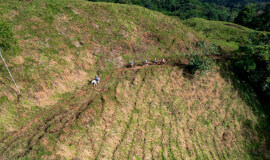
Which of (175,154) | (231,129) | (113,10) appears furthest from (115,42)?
(231,129)

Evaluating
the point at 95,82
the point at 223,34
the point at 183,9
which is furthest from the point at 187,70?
the point at 183,9

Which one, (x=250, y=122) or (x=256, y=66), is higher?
(x=256, y=66)

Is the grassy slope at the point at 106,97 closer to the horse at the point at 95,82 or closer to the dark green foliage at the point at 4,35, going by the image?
the horse at the point at 95,82

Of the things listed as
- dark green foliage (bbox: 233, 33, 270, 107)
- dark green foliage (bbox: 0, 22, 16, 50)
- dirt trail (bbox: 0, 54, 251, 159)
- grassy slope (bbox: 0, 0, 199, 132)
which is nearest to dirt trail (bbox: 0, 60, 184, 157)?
dirt trail (bbox: 0, 54, 251, 159)

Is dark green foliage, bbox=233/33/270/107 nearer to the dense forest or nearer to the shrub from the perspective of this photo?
the shrub

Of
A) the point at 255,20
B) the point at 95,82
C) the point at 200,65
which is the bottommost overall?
the point at 95,82

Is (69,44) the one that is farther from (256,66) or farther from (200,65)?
(256,66)

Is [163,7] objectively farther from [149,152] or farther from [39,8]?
[149,152]
